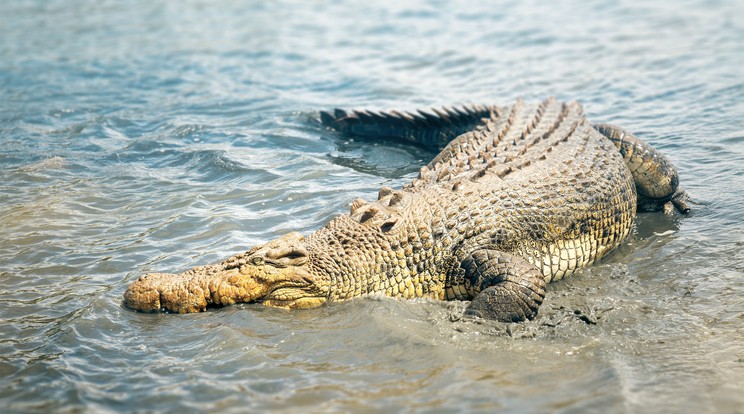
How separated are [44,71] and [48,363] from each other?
394 inches

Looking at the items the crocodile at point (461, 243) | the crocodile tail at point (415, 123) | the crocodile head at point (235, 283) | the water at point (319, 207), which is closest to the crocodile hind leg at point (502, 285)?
the crocodile at point (461, 243)

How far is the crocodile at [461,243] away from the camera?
5336 mm

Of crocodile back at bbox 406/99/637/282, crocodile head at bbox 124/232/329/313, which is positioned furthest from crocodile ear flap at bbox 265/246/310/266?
crocodile back at bbox 406/99/637/282

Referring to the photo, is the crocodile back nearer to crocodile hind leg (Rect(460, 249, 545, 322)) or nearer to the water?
crocodile hind leg (Rect(460, 249, 545, 322))

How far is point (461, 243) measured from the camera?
560 cm

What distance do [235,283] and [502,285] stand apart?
1836mm

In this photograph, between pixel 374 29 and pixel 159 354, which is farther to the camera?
pixel 374 29

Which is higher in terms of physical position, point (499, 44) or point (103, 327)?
point (499, 44)

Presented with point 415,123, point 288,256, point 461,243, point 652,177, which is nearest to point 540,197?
point 461,243

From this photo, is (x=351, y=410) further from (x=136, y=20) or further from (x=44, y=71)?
(x=136, y=20)

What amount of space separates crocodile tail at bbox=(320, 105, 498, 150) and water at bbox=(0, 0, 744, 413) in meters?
0.25

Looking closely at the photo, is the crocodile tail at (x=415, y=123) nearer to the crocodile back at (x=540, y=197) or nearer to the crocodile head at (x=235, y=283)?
the crocodile back at (x=540, y=197)

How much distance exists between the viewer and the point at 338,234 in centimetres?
566

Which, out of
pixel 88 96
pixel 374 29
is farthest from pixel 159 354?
pixel 374 29
